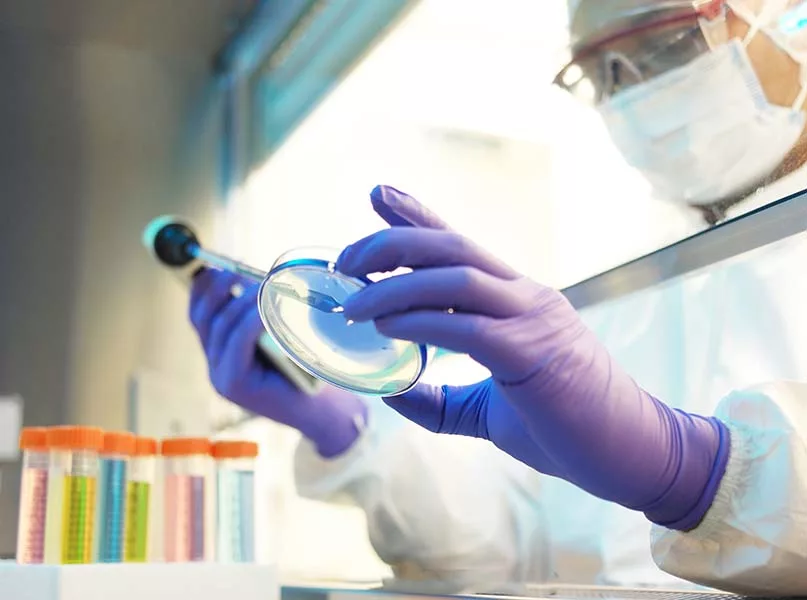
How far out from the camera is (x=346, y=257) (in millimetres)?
559

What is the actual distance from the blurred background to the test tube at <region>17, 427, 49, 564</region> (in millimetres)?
393

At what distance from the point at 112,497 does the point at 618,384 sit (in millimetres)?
595

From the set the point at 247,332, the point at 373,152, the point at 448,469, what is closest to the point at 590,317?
the point at 448,469

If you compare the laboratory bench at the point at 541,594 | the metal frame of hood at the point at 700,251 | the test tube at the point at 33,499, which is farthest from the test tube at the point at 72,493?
the metal frame of hood at the point at 700,251

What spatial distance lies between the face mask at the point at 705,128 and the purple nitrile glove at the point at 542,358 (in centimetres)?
24

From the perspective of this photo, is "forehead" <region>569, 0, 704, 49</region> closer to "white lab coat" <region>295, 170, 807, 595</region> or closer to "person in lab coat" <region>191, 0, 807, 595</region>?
"person in lab coat" <region>191, 0, 807, 595</region>

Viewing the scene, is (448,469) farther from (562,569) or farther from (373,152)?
(373,152)

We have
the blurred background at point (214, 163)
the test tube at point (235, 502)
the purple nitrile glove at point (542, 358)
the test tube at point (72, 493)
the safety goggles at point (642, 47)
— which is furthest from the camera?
the blurred background at point (214, 163)

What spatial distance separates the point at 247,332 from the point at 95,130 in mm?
881

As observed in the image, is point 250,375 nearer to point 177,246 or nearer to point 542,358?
point 177,246

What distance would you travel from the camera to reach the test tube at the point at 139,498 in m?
0.93

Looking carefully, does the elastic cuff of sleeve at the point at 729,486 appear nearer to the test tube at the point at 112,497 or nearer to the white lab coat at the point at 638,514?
the white lab coat at the point at 638,514

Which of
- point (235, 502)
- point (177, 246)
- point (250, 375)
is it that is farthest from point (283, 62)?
point (235, 502)

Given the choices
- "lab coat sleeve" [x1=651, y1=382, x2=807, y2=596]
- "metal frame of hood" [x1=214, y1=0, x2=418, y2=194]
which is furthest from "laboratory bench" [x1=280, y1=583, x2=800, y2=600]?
"metal frame of hood" [x1=214, y1=0, x2=418, y2=194]
